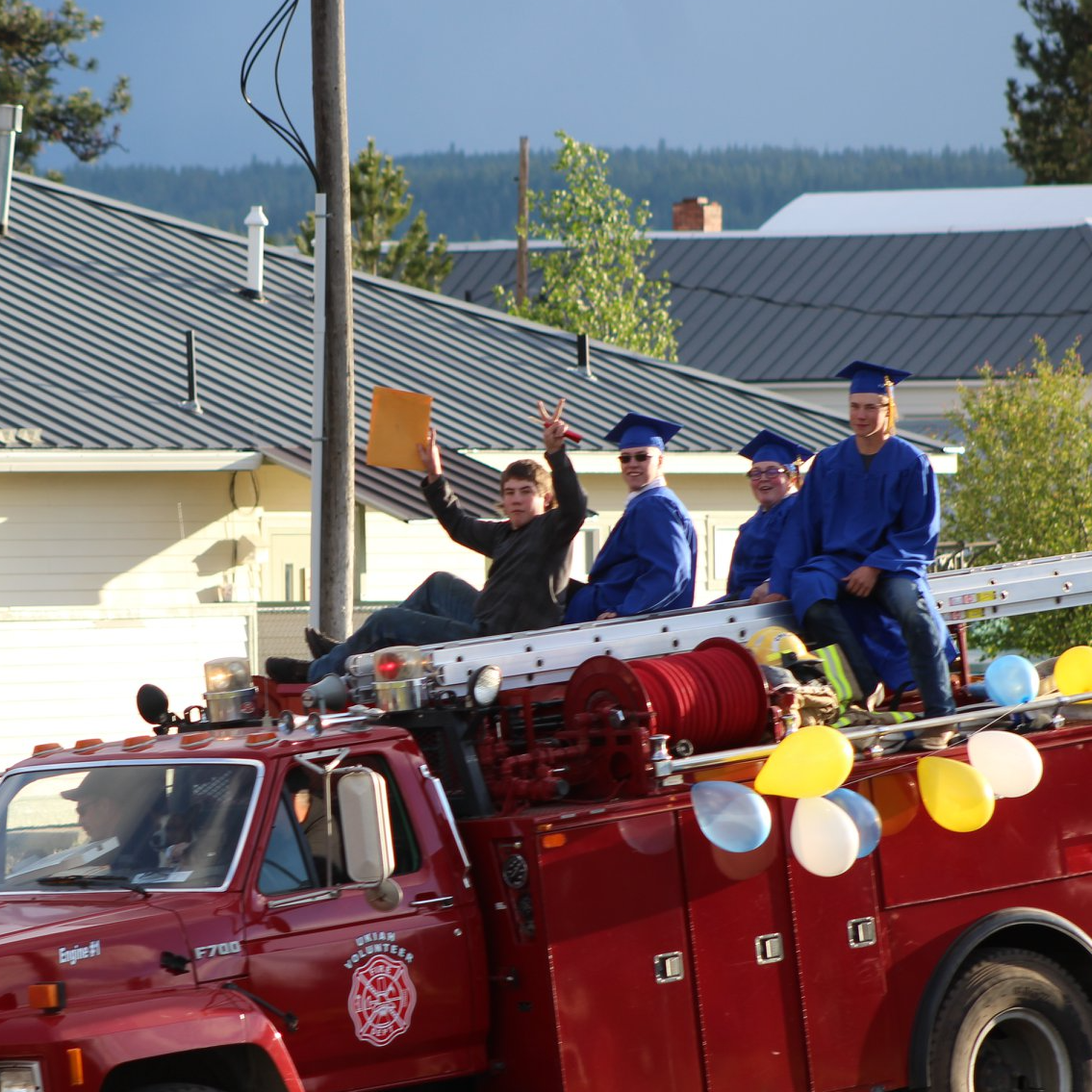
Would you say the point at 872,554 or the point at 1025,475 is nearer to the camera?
the point at 872,554

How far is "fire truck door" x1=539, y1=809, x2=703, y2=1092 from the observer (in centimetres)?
667

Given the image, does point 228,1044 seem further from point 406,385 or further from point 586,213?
point 586,213

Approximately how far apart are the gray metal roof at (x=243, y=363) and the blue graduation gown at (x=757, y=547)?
7.68 meters

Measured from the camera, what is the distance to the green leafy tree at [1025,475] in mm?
23188

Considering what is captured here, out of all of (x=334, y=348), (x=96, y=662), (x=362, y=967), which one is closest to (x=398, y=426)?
(x=362, y=967)

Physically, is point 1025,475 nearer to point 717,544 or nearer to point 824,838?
point 717,544

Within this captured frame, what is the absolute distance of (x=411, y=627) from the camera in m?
8.38

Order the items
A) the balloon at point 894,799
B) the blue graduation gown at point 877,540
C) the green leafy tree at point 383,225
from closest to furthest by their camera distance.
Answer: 1. the balloon at point 894,799
2. the blue graduation gown at point 877,540
3. the green leafy tree at point 383,225

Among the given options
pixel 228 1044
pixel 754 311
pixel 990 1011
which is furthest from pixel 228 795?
pixel 754 311

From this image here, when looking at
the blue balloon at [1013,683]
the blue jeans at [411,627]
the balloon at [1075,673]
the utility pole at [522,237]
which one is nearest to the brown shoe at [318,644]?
the blue jeans at [411,627]

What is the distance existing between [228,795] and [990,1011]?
3.19m

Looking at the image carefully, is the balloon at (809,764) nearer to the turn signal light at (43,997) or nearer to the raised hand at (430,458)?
the turn signal light at (43,997)

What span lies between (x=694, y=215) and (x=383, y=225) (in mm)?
10670

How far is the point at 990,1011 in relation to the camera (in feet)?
25.2
